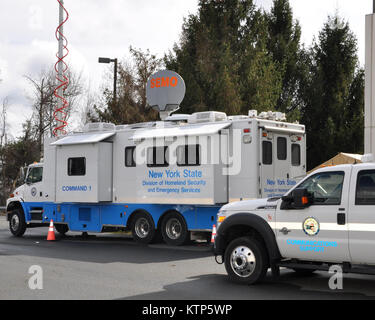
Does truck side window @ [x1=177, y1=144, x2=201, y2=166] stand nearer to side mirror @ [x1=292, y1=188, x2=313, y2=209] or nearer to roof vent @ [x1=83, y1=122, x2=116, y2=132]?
roof vent @ [x1=83, y1=122, x2=116, y2=132]

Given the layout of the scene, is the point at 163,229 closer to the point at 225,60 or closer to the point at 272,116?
the point at 272,116

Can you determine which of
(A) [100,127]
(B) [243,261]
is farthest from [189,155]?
(B) [243,261]

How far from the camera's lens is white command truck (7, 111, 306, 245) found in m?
14.6

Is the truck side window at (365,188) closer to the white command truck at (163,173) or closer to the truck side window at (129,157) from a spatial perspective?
the white command truck at (163,173)

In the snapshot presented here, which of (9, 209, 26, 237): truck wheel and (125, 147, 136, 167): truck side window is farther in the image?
(9, 209, 26, 237): truck wheel

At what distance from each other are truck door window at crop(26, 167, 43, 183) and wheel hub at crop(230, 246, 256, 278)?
1138cm

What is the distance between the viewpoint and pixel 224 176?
14.7 m

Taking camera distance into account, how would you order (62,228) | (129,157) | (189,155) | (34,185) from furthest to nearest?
1. (62,228)
2. (34,185)
3. (129,157)
4. (189,155)

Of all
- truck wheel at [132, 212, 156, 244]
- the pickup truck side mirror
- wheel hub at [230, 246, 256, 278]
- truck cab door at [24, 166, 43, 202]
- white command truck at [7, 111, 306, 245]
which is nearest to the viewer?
the pickup truck side mirror

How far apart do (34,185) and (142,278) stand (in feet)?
33.5

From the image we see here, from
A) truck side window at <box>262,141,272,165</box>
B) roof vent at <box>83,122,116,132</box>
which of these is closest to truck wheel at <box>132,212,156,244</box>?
roof vent at <box>83,122,116,132</box>

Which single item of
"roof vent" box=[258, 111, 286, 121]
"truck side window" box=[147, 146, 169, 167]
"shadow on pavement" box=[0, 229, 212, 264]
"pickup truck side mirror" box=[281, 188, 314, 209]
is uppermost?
"roof vent" box=[258, 111, 286, 121]

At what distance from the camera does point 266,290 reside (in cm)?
883
